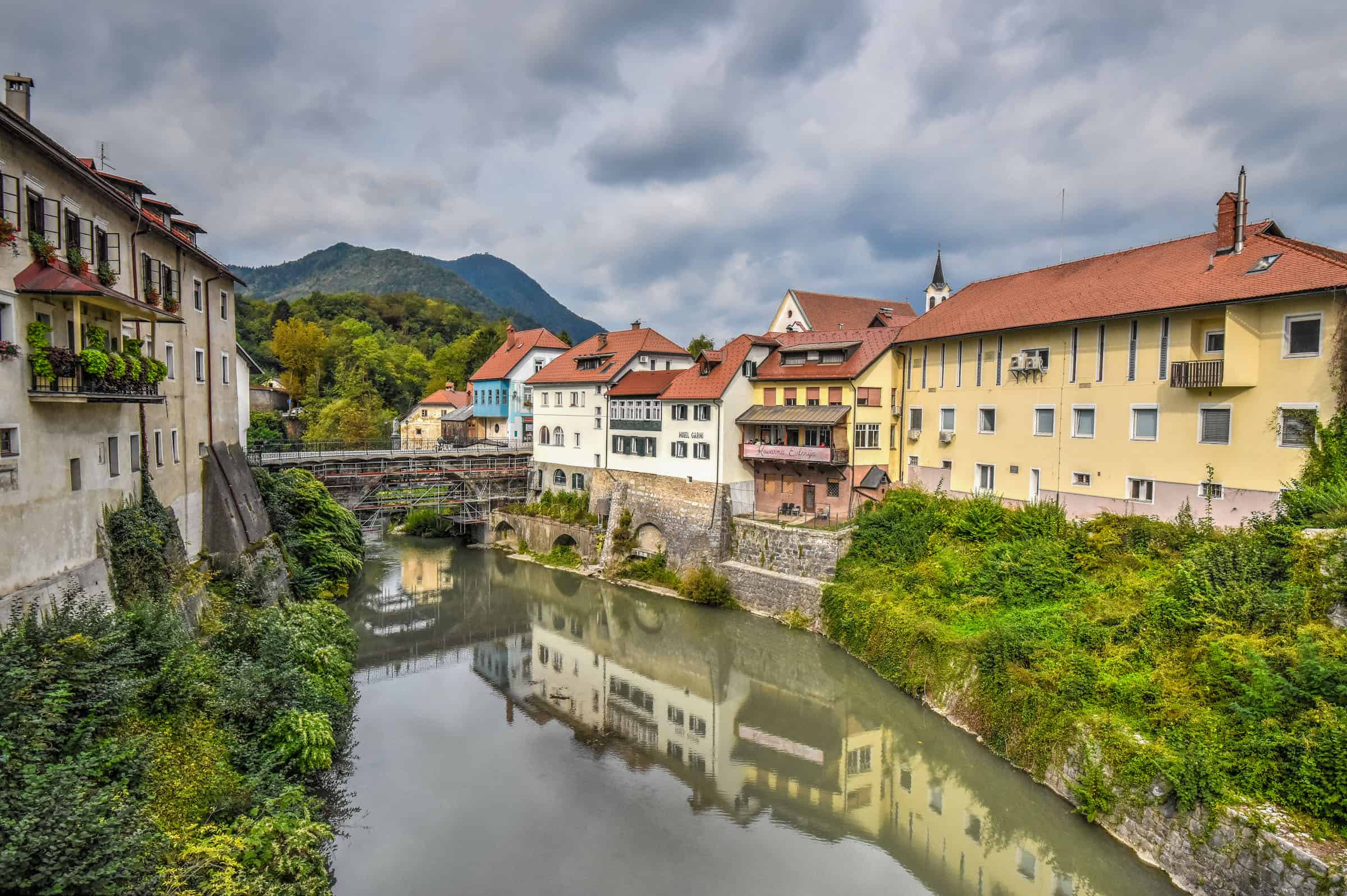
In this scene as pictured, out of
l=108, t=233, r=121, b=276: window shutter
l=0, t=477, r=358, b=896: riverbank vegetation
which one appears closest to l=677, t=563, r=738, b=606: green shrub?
l=0, t=477, r=358, b=896: riverbank vegetation

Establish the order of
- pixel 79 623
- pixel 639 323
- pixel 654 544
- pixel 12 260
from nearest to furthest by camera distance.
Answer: pixel 79 623
pixel 12 260
pixel 654 544
pixel 639 323

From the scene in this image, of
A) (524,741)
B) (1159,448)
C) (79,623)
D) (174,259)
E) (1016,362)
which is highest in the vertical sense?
(174,259)

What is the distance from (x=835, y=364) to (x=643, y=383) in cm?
1013

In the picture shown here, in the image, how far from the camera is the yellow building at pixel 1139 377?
17969 millimetres

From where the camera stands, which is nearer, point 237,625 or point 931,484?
point 237,625

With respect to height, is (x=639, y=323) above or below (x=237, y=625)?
above

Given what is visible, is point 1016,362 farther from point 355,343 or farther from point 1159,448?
point 355,343

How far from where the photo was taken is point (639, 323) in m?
42.2

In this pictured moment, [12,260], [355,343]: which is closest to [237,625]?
[12,260]

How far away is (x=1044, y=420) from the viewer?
24.2 metres

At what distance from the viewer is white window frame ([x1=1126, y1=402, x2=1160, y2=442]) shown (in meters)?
20.8

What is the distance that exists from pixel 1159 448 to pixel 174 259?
2894 cm

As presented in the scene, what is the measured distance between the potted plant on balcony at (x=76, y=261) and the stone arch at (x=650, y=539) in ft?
75.0

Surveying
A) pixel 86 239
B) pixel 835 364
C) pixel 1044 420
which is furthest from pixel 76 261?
pixel 1044 420
